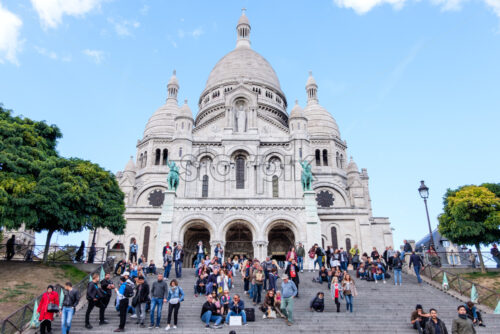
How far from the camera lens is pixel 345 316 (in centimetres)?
1386

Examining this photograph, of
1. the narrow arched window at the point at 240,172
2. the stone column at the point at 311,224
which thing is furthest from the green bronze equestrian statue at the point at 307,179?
the narrow arched window at the point at 240,172

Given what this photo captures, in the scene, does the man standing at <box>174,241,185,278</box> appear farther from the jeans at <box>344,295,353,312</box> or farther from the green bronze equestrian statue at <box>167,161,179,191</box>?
the green bronze equestrian statue at <box>167,161,179,191</box>

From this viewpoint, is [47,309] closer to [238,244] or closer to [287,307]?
[287,307]

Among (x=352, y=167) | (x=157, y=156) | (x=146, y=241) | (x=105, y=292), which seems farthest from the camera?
(x=157, y=156)

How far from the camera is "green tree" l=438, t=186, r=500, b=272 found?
23.8 metres

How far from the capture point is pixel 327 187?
4288 centimetres

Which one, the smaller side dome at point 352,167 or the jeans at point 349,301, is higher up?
the smaller side dome at point 352,167

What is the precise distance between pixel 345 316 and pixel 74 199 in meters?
15.2

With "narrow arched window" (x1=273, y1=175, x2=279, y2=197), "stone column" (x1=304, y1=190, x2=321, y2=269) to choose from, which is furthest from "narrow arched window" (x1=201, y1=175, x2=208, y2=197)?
"stone column" (x1=304, y1=190, x2=321, y2=269)

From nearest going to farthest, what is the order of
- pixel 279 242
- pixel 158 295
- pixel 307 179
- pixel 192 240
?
1. pixel 158 295
2. pixel 307 179
3. pixel 192 240
4. pixel 279 242

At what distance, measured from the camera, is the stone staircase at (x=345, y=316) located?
499 inches

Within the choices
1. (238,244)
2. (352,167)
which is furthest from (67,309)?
(352,167)

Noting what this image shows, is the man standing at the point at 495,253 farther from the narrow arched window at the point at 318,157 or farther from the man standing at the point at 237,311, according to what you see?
the narrow arched window at the point at 318,157

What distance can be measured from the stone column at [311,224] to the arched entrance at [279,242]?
3.44 metres
